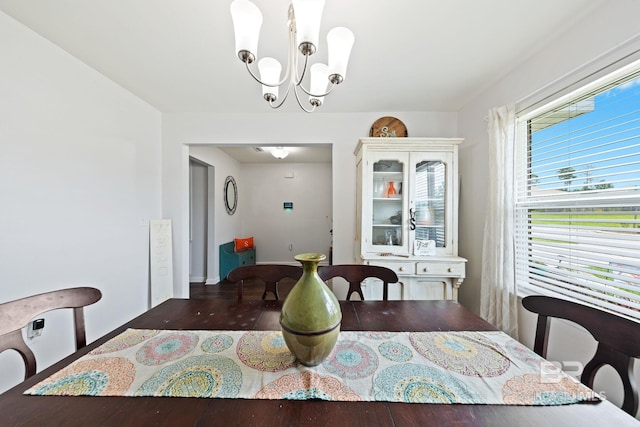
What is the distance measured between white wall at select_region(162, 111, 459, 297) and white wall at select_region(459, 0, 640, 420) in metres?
0.42

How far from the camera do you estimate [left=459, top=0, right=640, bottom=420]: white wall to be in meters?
1.18

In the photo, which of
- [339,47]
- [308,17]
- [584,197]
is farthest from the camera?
[584,197]

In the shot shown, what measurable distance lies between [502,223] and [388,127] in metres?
1.42

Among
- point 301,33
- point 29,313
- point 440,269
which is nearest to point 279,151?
point 440,269

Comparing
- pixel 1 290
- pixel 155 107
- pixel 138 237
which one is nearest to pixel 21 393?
pixel 1 290

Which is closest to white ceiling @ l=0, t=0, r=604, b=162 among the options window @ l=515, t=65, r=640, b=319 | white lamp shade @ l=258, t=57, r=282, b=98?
white lamp shade @ l=258, t=57, r=282, b=98

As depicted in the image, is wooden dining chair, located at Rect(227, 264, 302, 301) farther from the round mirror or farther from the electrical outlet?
the round mirror

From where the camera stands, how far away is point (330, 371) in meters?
0.75

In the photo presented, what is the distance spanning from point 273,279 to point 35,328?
159cm

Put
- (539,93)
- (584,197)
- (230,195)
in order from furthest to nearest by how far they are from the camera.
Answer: (230,195), (539,93), (584,197)

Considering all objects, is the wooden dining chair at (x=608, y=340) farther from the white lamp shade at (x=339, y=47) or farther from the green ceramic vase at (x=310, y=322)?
the white lamp shade at (x=339, y=47)

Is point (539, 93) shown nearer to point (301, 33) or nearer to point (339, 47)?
point (339, 47)

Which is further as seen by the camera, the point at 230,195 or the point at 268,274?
the point at 230,195

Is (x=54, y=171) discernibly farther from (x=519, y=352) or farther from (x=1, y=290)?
(x=519, y=352)
